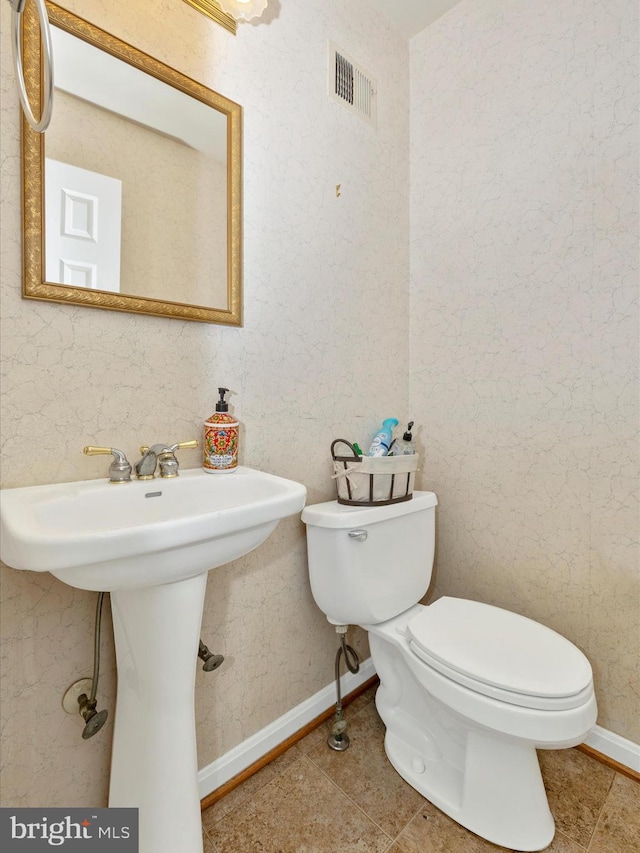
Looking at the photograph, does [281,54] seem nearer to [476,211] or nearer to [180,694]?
[476,211]

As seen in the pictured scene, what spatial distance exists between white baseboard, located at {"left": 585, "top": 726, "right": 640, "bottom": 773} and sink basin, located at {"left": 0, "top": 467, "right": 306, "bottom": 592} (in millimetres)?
1217

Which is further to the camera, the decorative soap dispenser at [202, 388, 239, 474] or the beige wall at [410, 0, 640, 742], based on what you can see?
the beige wall at [410, 0, 640, 742]

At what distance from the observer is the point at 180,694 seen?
2.74 feet

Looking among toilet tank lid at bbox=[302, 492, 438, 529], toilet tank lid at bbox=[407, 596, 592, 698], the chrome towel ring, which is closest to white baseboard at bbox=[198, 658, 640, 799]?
toilet tank lid at bbox=[407, 596, 592, 698]

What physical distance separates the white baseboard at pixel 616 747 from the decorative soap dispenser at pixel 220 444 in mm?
1299

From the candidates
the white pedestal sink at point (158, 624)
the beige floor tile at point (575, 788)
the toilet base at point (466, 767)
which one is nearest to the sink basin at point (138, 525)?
the white pedestal sink at point (158, 624)

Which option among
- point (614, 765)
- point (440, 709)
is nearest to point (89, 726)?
point (440, 709)

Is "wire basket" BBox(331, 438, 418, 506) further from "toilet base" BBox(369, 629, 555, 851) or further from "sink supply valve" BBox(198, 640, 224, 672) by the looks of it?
"sink supply valve" BBox(198, 640, 224, 672)

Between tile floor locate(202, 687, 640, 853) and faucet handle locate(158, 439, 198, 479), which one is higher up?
faucet handle locate(158, 439, 198, 479)

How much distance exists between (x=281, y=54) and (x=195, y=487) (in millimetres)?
1241

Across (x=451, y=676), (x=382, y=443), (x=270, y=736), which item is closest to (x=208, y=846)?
(x=270, y=736)

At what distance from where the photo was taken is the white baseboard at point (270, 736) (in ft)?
3.62

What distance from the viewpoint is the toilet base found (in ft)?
3.24

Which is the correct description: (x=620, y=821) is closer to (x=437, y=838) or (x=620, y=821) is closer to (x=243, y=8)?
(x=437, y=838)
